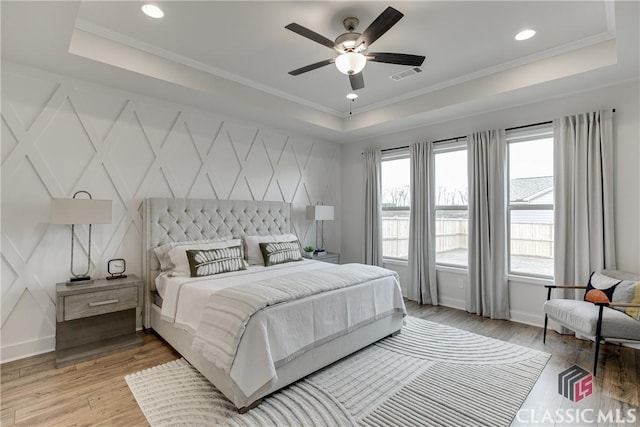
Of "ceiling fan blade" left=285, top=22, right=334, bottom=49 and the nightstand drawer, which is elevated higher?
"ceiling fan blade" left=285, top=22, right=334, bottom=49

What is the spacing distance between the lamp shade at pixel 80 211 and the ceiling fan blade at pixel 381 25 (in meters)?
2.80

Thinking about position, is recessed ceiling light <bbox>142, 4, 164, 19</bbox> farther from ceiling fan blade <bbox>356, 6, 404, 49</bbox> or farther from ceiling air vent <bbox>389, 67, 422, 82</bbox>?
ceiling air vent <bbox>389, 67, 422, 82</bbox>

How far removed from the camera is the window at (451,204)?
461 centimetres

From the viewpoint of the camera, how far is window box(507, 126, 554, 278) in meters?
3.85

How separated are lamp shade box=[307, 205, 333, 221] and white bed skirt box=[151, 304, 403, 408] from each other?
226cm

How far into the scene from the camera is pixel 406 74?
3723 millimetres

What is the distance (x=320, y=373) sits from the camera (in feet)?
8.71

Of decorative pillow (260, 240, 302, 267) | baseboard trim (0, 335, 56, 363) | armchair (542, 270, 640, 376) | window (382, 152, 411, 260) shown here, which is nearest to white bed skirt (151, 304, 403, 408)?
baseboard trim (0, 335, 56, 363)

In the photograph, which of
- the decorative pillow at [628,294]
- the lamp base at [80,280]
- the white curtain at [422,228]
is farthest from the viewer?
the white curtain at [422,228]

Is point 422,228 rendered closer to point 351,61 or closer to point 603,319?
point 603,319

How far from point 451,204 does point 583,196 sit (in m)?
1.60

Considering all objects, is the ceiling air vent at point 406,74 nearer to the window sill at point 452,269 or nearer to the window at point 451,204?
the window at point 451,204

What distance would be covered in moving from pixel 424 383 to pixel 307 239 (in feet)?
11.2

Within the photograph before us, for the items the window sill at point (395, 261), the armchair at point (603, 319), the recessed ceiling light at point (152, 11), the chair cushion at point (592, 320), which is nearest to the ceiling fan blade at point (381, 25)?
the recessed ceiling light at point (152, 11)
